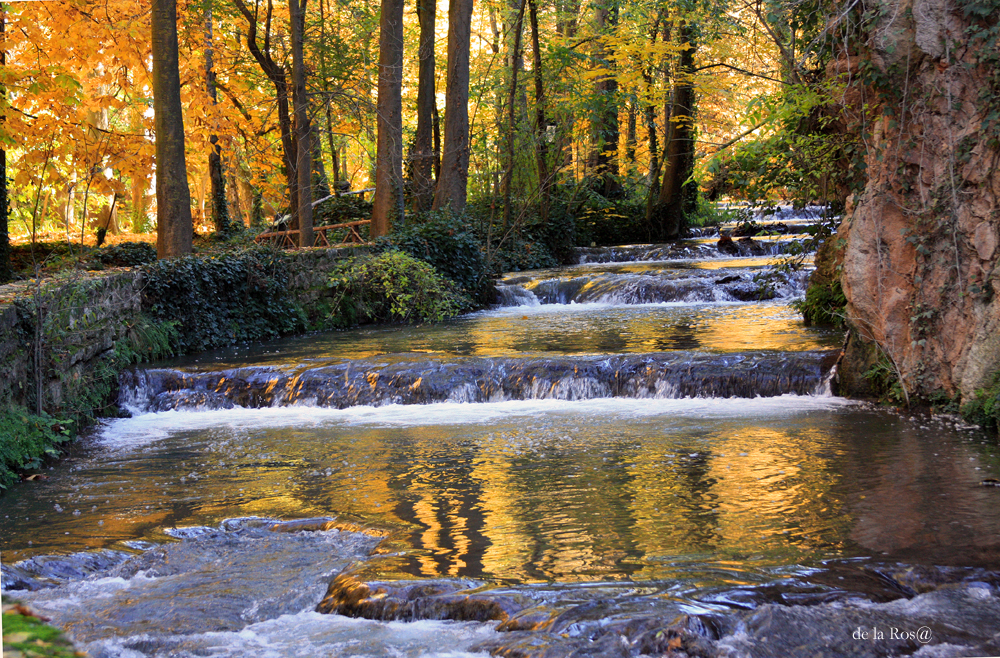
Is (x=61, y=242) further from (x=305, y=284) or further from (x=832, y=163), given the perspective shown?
(x=832, y=163)

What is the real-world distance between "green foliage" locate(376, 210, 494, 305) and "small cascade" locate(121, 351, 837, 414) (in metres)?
5.99

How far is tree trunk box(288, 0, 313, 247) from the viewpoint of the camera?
601 inches

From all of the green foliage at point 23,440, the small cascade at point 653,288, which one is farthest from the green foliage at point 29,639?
the small cascade at point 653,288

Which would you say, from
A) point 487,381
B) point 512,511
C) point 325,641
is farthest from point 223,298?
point 325,641

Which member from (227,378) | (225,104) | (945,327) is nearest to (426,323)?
(227,378)

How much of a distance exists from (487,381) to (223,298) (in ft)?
18.1

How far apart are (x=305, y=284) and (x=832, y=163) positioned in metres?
8.87

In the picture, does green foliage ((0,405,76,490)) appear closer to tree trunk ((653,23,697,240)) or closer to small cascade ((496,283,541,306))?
small cascade ((496,283,541,306))

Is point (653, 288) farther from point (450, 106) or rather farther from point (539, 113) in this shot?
point (539, 113)

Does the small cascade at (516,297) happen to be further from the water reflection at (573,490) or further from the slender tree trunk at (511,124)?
the water reflection at (573,490)

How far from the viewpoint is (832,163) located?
958 cm

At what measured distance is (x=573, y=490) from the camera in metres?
6.14

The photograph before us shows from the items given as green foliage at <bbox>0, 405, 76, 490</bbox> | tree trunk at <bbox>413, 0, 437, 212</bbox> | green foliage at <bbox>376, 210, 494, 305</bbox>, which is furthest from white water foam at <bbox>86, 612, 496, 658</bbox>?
tree trunk at <bbox>413, 0, 437, 212</bbox>

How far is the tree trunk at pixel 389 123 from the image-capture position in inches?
653
